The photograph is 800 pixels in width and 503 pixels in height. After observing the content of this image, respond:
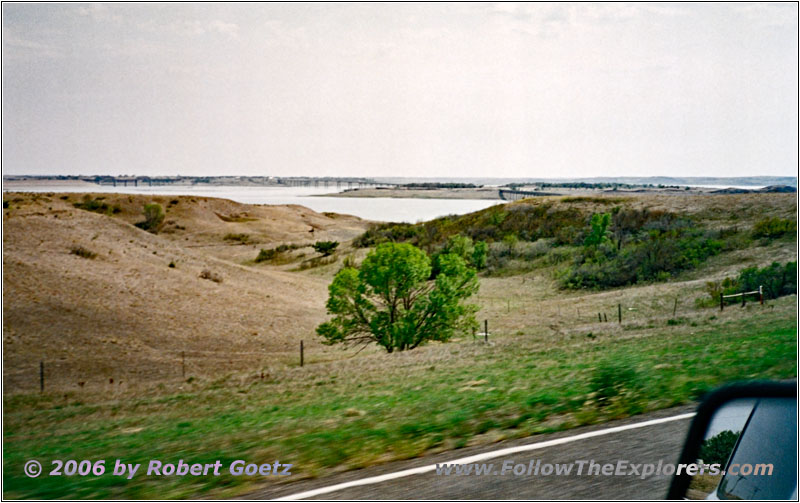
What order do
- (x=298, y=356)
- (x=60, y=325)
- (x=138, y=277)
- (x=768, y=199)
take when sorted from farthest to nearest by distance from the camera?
(x=768, y=199)
(x=138, y=277)
(x=60, y=325)
(x=298, y=356)

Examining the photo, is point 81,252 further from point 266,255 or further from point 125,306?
point 266,255

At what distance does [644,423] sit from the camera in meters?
5.41

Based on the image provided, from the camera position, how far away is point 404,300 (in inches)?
1097

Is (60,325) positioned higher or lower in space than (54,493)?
lower

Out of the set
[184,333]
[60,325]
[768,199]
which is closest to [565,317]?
[184,333]

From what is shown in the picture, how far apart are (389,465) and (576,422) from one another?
5.96ft

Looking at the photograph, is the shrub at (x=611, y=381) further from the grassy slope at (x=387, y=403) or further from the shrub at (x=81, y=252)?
the shrub at (x=81, y=252)

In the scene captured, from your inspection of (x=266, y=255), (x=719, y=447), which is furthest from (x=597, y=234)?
(x=719, y=447)

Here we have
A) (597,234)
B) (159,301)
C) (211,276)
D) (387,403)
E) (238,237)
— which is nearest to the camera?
(387,403)

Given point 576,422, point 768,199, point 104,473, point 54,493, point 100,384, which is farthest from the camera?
point 768,199

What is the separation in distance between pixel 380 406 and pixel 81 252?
41829 mm

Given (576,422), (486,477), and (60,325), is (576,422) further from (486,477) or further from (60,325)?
(60,325)

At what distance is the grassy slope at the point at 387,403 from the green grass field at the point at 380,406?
0.03m

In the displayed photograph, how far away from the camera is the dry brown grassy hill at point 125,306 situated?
25500mm
